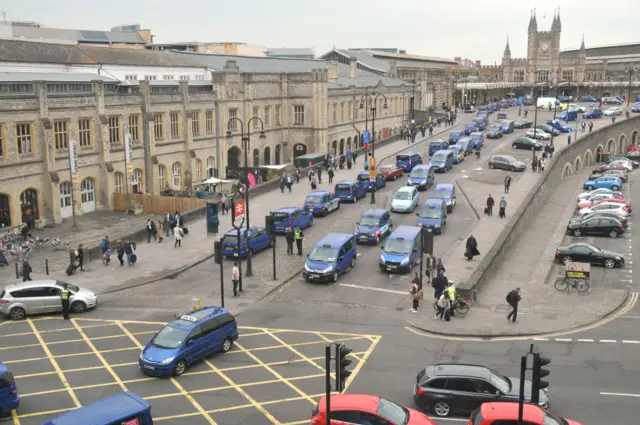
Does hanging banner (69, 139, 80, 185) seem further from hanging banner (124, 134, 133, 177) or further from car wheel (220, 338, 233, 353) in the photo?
car wheel (220, 338, 233, 353)

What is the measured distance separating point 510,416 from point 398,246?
17.1 metres

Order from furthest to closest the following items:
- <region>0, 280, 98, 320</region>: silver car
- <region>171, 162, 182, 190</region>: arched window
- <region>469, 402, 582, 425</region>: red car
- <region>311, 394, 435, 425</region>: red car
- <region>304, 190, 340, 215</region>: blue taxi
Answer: <region>171, 162, 182, 190</region>: arched window < <region>304, 190, 340, 215</region>: blue taxi < <region>0, 280, 98, 320</region>: silver car < <region>311, 394, 435, 425</region>: red car < <region>469, 402, 582, 425</region>: red car

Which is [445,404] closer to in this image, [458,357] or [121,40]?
[458,357]

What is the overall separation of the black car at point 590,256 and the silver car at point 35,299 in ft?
74.0

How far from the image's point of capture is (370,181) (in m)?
49.7

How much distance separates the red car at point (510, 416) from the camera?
1524 cm

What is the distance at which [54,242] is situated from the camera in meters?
37.6

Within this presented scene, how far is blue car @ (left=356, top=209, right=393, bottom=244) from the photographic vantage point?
3650 centimetres

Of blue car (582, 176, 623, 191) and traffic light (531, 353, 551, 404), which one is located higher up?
traffic light (531, 353, 551, 404)

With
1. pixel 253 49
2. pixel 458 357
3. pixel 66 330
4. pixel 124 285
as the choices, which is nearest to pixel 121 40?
→ pixel 253 49

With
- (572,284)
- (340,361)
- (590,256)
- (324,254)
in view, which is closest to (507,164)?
(590,256)

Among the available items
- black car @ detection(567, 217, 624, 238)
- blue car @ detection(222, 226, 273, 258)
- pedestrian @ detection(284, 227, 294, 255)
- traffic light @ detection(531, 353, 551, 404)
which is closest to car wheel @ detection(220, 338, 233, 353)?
blue car @ detection(222, 226, 273, 258)

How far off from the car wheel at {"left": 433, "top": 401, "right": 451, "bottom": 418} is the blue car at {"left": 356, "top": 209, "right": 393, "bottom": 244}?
745 inches

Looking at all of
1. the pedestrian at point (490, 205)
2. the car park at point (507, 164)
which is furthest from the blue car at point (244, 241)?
the car park at point (507, 164)
